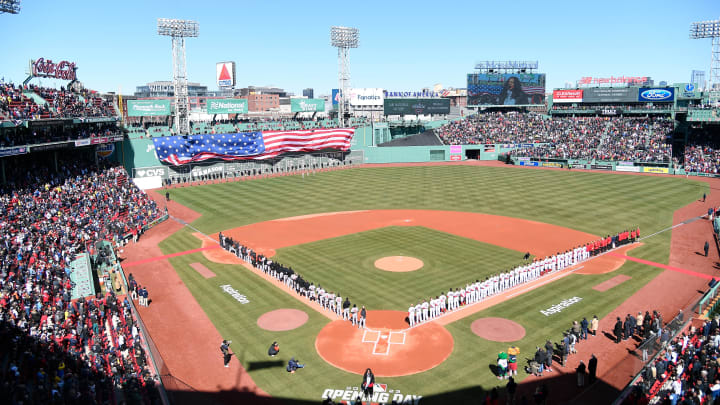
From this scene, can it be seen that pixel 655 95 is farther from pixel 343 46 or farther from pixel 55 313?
pixel 55 313

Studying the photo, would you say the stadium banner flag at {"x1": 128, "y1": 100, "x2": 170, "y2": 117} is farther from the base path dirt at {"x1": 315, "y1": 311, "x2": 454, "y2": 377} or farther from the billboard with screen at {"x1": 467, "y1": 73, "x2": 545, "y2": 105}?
the billboard with screen at {"x1": 467, "y1": 73, "x2": 545, "y2": 105}

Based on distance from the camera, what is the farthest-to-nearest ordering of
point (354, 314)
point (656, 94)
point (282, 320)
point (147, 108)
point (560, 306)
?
point (656, 94)
point (147, 108)
point (560, 306)
point (282, 320)
point (354, 314)

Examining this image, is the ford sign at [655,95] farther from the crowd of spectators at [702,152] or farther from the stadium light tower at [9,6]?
the stadium light tower at [9,6]

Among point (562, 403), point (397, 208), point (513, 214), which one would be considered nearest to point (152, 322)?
point (562, 403)

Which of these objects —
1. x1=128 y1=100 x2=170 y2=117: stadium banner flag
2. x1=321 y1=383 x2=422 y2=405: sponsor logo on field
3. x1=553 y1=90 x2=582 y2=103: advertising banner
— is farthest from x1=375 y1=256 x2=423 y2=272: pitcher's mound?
x1=553 y1=90 x2=582 y2=103: advertising banner

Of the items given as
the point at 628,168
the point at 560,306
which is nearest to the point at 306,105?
the point at 628,168

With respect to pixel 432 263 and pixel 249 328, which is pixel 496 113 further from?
pixel 249 328

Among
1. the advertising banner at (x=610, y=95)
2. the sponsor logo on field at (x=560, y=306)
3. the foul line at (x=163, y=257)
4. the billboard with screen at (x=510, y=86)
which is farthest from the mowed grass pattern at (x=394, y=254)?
the advertising banner at (x=610, y=95)
